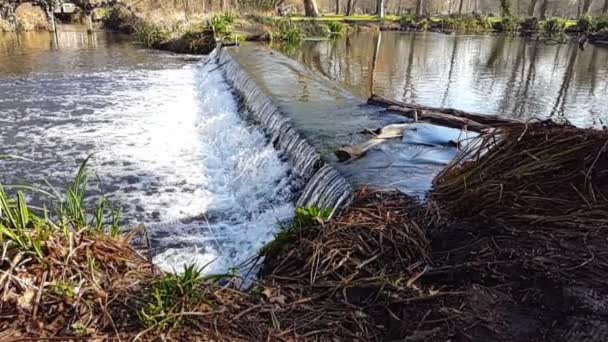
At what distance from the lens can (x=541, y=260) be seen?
283 cm

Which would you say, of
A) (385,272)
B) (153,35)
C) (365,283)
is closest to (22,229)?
(365,283)

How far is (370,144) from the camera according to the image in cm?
592

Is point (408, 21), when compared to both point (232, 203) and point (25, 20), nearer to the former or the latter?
point (25, 20)

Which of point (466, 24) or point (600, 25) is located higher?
point (600, 25)

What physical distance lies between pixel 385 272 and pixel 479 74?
13574mm

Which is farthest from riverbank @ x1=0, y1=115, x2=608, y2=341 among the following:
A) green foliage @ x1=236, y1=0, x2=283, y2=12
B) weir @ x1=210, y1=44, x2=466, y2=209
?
green foliage @ x1=236, y1=0, x2=283, y2=12

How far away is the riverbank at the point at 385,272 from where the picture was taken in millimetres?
2463

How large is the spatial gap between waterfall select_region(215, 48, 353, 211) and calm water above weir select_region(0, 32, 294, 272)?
22 centimetres

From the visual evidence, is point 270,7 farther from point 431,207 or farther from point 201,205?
point 431,207

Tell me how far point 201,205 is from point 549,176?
418 cm

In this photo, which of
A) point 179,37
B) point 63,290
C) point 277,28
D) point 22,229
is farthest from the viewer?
point 277,28

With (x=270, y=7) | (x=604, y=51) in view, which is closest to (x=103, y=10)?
(x=270, y=7)

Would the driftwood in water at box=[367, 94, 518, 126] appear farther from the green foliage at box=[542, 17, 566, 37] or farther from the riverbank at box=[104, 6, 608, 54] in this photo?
the green foliage at box=[542, 17, 566, 37]

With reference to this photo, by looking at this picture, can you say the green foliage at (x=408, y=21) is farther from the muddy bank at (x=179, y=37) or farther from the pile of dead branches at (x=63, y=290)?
the pile of dead branches at (x=63, y=290)
